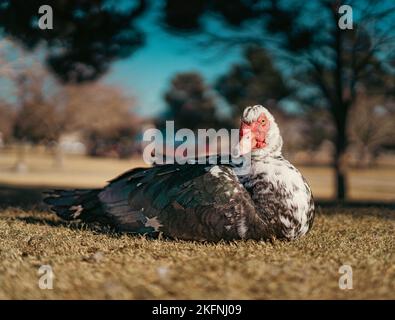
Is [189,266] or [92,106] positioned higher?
[92,106]

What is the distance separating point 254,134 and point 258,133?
0.05 meters

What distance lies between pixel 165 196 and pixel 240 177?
30.2 inches

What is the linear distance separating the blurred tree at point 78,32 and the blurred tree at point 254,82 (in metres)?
4.74

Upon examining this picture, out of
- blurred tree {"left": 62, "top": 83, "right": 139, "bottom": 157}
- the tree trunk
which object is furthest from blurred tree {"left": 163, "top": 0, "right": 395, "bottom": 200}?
blurred tree {"left": 62, "top": 83, "right": 139, "bottom": 157}

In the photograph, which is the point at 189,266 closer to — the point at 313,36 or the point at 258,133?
the point at 258,133

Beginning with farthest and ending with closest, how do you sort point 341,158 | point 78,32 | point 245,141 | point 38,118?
point 38,118 → point 341,158 → point 78,32 → point 245,141

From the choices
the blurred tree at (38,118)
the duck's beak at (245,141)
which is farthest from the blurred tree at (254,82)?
the blurred tree at (38,118)

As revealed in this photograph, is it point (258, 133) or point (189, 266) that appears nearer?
point (189, 266)

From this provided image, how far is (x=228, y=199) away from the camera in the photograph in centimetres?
434

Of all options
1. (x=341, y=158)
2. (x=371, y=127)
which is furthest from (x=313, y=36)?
(x=371, y=127)

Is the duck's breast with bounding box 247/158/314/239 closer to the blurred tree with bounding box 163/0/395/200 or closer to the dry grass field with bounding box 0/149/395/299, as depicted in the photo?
the dry grass field with bounding box 0/149/395/299

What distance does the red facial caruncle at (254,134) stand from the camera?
15.7 feet
